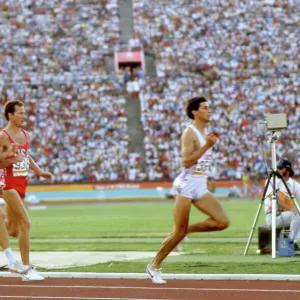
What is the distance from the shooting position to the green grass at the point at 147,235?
1185 centimetres

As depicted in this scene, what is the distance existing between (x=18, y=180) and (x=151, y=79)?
36.0 metres

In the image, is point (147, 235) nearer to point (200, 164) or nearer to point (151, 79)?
point (200, 164)

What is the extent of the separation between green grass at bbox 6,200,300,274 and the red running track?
1.14 meters

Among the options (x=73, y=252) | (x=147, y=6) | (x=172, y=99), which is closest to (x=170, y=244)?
(x=73, y=252)

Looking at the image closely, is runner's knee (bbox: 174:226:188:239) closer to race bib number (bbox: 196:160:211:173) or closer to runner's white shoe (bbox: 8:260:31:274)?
race bib number (bbox: 196:160:211:173)

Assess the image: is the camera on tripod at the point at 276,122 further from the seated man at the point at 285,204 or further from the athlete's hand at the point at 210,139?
the athlete's hand at the point at 210,139

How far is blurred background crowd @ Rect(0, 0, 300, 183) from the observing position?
1689 inches

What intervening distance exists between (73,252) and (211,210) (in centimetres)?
542

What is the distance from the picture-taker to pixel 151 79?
46.8m

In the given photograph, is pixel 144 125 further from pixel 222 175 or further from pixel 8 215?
pixel 8 215

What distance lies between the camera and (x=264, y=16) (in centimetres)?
4981

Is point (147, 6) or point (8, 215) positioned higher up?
point (147, 6)

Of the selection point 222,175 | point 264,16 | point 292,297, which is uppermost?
point 264,16

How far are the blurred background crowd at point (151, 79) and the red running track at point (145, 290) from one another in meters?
31.0
